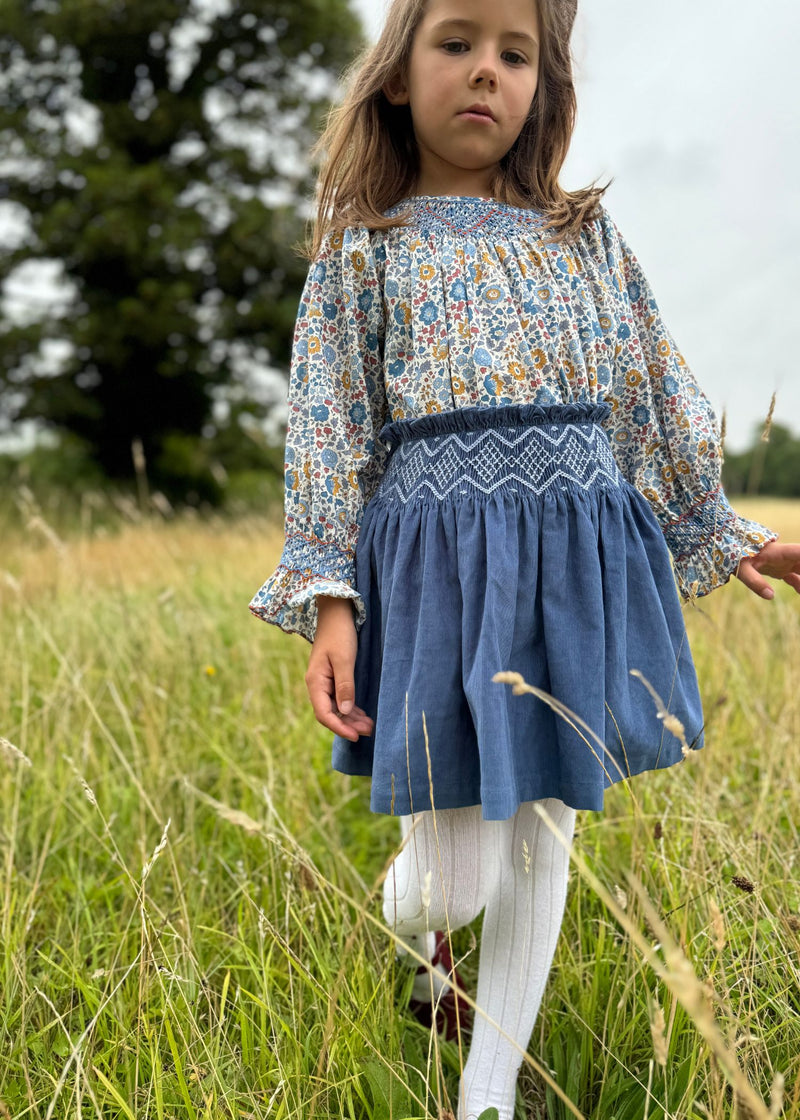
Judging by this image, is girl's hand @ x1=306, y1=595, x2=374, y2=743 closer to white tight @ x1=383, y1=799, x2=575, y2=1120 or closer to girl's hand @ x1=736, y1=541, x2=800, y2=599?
white tight @ x1=383, y1=799, x2=575, y2=1120

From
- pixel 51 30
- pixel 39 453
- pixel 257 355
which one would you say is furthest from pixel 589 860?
pixel 39 453

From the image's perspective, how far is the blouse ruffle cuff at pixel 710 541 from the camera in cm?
148

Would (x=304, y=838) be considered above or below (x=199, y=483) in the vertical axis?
below

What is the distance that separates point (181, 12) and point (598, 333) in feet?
35.5

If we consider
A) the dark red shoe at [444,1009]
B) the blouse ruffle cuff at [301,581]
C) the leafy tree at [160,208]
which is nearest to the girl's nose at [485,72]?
the blouse ruffle cuff at [301,581]

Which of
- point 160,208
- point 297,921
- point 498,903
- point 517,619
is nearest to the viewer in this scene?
point 517,619

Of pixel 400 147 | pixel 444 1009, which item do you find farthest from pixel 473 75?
pixel 444 1009

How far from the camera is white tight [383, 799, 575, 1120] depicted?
1.36 meters

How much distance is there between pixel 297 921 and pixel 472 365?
99 centimetres

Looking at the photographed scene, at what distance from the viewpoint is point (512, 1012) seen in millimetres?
1387

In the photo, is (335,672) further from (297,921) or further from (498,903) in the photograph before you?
(297,921)

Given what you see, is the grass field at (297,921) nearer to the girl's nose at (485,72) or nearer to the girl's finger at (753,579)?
the girl's finger at (753,579)

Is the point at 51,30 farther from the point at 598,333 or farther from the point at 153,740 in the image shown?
the point at 598,333

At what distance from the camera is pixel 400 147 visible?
158cm
